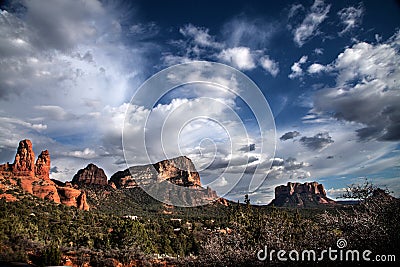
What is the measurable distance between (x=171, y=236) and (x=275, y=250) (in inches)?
1518

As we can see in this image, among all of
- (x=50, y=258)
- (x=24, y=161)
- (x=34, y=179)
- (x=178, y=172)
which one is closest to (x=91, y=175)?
(x=24, y=161)

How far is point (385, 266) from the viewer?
27.2ft

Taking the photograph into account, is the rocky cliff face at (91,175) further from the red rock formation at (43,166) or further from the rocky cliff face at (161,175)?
the red rock formation at (43,166)

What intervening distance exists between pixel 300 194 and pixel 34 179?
14237 centimetres

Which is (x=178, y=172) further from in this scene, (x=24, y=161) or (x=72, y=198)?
(x=24, y=161)

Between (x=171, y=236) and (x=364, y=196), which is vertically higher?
(x=364, y=196)

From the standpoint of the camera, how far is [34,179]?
90.9m

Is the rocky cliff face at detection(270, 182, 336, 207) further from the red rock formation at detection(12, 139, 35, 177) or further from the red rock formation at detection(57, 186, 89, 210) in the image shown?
the red rock formation at detection(12, 139, 35, 177)

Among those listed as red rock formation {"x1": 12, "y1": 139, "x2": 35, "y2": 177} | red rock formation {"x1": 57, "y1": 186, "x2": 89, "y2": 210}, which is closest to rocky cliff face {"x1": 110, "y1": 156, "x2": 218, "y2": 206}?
red rock formation {"x1": 57, "y1": 186, "x2": 89, "y2": 210}

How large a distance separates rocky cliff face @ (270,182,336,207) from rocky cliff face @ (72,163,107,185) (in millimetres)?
94551

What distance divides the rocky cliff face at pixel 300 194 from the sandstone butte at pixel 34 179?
11344cm

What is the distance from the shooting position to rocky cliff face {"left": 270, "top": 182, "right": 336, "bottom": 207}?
165250 mm

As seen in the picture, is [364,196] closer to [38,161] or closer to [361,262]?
[361,262]

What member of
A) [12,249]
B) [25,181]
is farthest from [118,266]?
[25,181]
